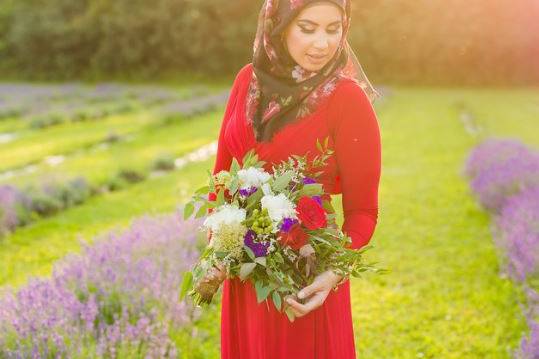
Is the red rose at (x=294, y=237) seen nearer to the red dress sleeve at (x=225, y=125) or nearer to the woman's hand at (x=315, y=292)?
the woman's hand at (x=315, y=292)

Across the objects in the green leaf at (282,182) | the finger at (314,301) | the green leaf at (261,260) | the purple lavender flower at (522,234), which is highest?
the green leaf at (282,182)

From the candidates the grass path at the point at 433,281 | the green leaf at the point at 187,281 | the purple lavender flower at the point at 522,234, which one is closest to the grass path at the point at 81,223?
the grass path at the point at 433,281

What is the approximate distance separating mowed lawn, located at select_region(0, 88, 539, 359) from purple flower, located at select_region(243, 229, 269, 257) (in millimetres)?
2465

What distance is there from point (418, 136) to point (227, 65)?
19.3 m

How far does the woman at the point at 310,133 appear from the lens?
2.21 meters

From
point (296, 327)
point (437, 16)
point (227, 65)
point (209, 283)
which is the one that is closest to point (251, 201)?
point (209, 283)

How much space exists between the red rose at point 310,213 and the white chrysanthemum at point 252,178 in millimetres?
156

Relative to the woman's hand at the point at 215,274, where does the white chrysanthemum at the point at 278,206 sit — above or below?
above

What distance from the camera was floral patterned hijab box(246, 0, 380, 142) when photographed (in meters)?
2.26

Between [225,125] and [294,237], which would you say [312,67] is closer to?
[225,125]

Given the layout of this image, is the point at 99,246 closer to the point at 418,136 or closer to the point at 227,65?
the point at 418,136

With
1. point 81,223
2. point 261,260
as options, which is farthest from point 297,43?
point 81,223

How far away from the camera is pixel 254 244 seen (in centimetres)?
205

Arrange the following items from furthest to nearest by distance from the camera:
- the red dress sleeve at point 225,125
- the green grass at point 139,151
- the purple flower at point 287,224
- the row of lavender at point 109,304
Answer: the green grass at point 139,151
the row of lavender at point 109,304
the red dress sleeve at point 225,125
the purple flower at point 287,224
